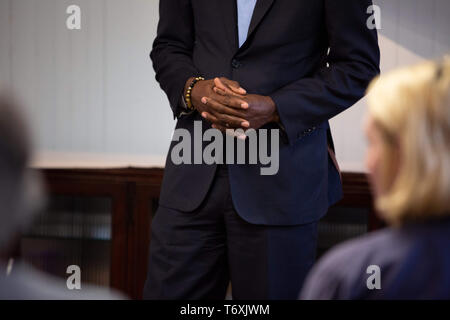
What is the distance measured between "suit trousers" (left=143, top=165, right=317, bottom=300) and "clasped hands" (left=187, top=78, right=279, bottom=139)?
0.46 ft

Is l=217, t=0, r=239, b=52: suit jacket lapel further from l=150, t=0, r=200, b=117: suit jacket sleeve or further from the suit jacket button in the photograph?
l=150, t=0, r=200, b=117: suit jacket sleeve

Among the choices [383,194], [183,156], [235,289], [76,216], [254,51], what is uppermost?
[254,51]

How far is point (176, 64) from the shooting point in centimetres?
186

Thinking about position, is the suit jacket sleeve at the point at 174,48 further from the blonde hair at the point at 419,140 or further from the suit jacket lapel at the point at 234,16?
the blonde hair at the point at 419,140

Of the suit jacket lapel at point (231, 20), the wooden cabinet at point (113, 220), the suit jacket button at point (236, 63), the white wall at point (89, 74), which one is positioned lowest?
the wooden cabinet at point (113, 220)

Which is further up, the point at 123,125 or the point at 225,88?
the point at 225,88

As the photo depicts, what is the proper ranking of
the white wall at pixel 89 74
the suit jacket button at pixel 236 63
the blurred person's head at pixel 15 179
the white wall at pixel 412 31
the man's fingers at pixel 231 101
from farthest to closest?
1. the white wall at pixel 89 74
2. the white wall at pixel 412 31
3. the suit jacket button at pixel 236 63
4. the man's fingers at pixel 231 101
5. the blurred person's head at pixel 15 179

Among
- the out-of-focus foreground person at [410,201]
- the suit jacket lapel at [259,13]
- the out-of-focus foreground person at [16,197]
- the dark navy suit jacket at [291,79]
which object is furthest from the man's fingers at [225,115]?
the out-of-focus foreground person at [16,197]

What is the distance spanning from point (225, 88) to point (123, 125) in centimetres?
144

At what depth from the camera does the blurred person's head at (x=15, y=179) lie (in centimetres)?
86

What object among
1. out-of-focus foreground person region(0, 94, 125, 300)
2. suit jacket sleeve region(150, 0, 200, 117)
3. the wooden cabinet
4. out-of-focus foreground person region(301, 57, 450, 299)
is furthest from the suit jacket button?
the wooden cabinet

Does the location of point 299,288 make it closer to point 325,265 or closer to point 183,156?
point 183,156

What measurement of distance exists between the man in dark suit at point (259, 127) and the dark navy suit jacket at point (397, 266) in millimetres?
710
